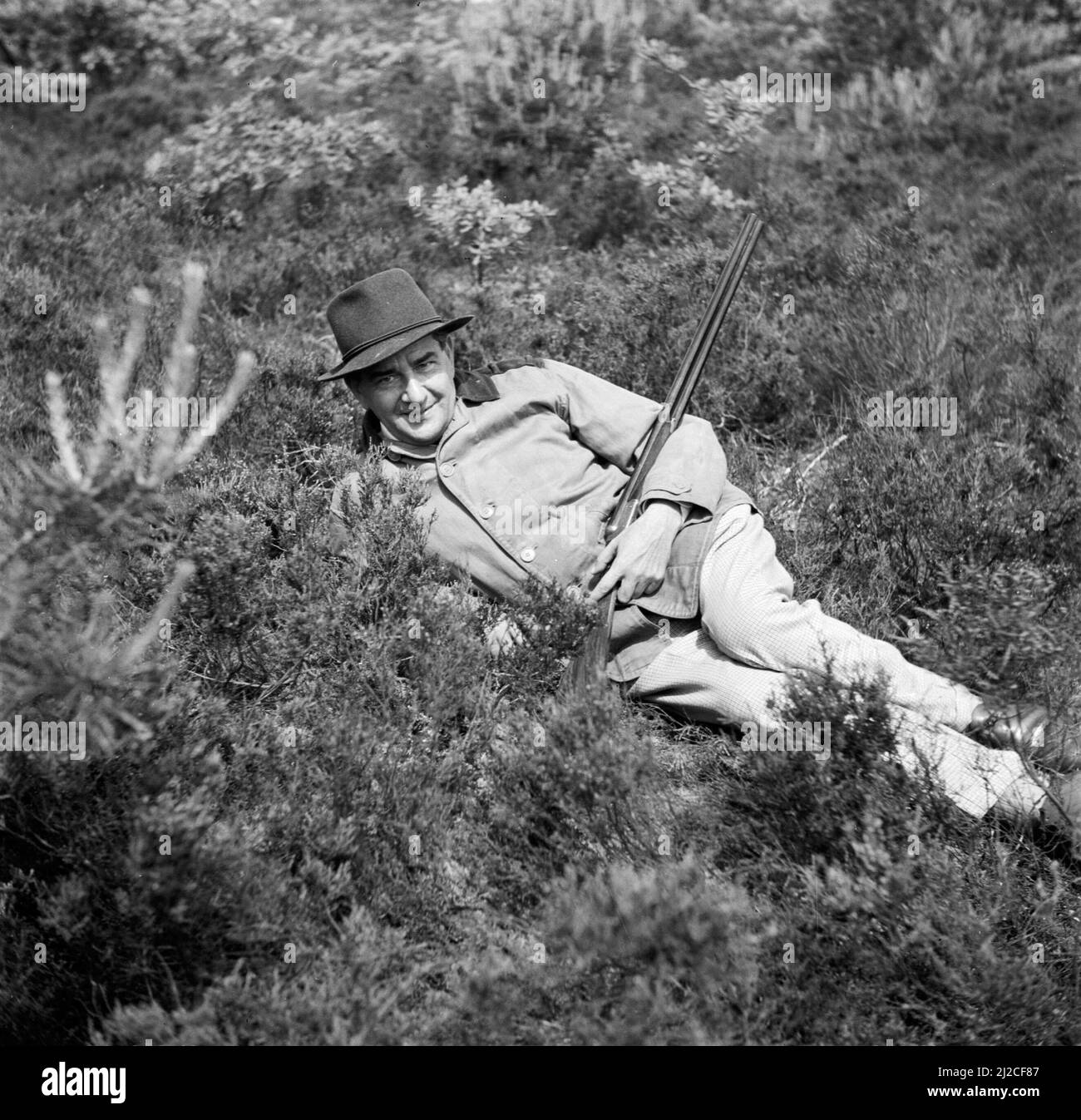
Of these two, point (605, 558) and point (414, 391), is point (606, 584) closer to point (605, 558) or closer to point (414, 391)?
point (605, 558)

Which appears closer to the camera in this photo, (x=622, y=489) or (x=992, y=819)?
(x=992, y=819)

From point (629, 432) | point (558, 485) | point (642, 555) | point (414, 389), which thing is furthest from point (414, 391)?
point (642, 555)

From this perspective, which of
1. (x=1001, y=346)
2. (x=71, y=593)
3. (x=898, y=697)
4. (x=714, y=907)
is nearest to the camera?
(x=714, y=907)

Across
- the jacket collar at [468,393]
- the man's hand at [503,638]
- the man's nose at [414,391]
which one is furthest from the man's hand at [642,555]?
the man's nose at [414,391]

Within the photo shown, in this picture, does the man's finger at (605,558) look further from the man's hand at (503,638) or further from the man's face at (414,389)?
the man's face at (414,389)

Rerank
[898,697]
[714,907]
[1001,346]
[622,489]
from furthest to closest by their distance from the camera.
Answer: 1. [1001,346]
2. [622,489]
3. [898,697]
4. [714,907]

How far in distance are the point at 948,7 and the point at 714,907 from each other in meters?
7.82

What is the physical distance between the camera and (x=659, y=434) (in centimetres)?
384

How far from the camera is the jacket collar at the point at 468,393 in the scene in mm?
3898

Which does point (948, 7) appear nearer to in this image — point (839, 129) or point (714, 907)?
point (839, 129)

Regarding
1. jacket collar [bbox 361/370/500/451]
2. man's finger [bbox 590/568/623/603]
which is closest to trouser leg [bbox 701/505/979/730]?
man's finger [bbox 590/568/623/603]

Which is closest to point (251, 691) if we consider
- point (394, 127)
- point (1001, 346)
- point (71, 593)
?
point (71, 593)

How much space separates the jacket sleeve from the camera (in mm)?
3680

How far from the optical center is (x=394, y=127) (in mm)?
7043
